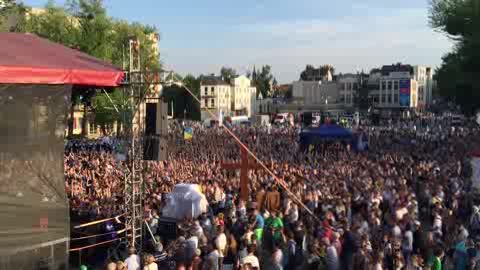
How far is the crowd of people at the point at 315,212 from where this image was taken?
363 inches

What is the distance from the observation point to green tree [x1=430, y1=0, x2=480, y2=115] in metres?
39.3

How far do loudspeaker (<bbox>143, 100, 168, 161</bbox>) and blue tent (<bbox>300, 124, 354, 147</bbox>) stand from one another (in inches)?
658

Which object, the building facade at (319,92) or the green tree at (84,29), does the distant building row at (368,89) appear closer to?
the building facade at (319,92)

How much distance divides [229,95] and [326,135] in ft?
291

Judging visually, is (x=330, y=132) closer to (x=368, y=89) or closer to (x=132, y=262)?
(x=132, y=262)

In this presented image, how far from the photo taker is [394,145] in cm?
2823

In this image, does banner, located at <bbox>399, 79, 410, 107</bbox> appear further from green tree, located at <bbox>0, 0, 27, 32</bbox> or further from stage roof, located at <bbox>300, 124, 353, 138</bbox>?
green tree, located at <bbox>0, 0, 27, 32</bbox>

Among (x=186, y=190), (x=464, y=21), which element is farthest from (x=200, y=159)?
(x=464, y=21)

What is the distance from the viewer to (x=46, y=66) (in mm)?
9328

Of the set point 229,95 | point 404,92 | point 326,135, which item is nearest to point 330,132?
point 326,135

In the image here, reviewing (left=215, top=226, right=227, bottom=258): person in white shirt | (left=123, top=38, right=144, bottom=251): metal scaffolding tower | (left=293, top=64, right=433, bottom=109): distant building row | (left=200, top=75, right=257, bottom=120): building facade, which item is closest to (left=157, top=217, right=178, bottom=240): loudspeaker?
(left=123, top=38, right=144, bottom=251): metal scaffolding tower

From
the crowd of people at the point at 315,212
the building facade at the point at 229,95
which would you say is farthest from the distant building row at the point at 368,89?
the crowd of people at the point at 315,212

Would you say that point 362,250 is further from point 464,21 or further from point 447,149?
point 464,21

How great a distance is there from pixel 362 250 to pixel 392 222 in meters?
2.11
